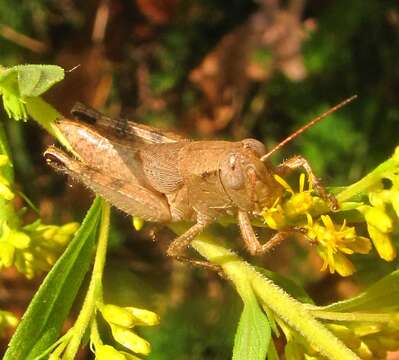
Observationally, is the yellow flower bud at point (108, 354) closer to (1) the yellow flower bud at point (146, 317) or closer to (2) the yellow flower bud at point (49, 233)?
(1) the yellow flower bud at point (146, 317)

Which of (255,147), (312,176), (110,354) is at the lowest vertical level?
(110,354)

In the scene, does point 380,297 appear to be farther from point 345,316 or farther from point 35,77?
point 35,77

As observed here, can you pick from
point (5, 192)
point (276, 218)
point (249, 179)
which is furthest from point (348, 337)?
point (5, 192)

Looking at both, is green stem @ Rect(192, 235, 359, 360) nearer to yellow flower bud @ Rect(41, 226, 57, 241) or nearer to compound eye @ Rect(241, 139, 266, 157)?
compound eye @ Rect(241, 139, 266, 157)

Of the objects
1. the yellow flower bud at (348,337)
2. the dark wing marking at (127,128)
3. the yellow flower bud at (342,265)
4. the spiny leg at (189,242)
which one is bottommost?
the yellow flower bud at (348,337)

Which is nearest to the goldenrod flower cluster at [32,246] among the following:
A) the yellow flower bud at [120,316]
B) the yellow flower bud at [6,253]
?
the yellow flower bud at [6,253]

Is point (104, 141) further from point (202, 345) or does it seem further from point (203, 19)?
point (203, 19)

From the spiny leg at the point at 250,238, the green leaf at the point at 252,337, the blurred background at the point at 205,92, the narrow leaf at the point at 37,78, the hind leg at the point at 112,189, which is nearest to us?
the narrow leaf at the point at 37,78

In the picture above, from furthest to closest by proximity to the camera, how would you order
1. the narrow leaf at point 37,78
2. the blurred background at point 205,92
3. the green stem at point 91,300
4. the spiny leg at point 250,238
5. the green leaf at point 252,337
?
the blurred background at point 205,92 < the spiny leg at point 250,238 < the green stem at point 91,300 < the green leaf at point 252,337 < the narrow leaf at point 37,78
